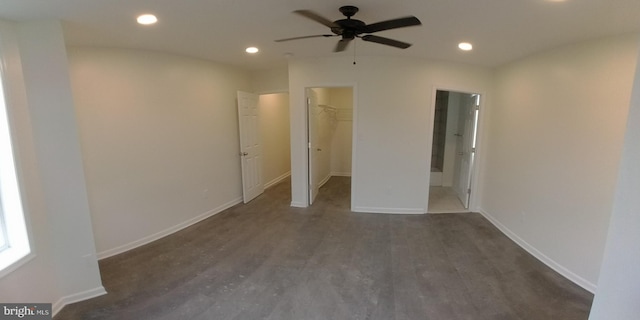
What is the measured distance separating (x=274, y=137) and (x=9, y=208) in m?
4.46

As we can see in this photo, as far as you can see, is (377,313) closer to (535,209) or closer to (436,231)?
(436,231)

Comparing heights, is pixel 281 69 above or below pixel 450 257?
above

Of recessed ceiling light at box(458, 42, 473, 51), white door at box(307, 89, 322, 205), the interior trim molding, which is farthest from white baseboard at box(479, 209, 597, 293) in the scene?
white door at box(307, 89, 322, 205)

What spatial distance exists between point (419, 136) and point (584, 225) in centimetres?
212

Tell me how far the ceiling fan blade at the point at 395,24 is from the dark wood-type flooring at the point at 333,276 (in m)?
2.20

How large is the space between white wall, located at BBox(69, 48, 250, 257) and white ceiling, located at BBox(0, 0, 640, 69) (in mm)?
340

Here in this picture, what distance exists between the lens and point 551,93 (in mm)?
2953

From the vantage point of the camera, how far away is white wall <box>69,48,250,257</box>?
2.92 m

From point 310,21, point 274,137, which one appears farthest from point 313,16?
point 274,137

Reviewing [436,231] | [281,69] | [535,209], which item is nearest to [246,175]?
[281,69]

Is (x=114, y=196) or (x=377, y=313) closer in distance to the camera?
(x=377, y=313)

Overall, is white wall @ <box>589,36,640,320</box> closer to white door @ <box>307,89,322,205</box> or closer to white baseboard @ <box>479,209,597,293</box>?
white baseboard @ <box>479,209,597,293</box>

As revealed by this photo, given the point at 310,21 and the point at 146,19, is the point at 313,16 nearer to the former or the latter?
the point at 310,21

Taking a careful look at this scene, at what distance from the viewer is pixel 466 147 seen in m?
4.85
